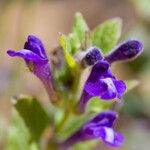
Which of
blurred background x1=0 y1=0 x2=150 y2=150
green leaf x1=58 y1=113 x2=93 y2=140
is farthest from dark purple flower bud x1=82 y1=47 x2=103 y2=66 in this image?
blurred background x1=0 y1=0 x2=150 y2=150

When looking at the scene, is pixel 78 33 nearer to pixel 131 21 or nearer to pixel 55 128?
pixel 55 128

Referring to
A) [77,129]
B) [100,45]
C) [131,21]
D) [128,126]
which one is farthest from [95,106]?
[131,21]

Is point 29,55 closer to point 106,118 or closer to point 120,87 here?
point 120,87

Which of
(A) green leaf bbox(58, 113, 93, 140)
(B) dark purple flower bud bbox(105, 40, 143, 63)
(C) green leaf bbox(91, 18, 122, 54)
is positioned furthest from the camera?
(A) green leaf bbox(58, 113, 93, 140)

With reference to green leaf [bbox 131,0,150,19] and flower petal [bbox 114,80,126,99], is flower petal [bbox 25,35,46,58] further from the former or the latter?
green leaf [bbox 131,0,150,19]

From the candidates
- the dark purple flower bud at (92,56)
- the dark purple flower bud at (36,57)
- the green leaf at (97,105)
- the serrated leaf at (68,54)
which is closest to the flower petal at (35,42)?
the dark purple flower bud at (36,57)

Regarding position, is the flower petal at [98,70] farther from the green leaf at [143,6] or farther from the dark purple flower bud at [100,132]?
the green leaf at [143,6]
